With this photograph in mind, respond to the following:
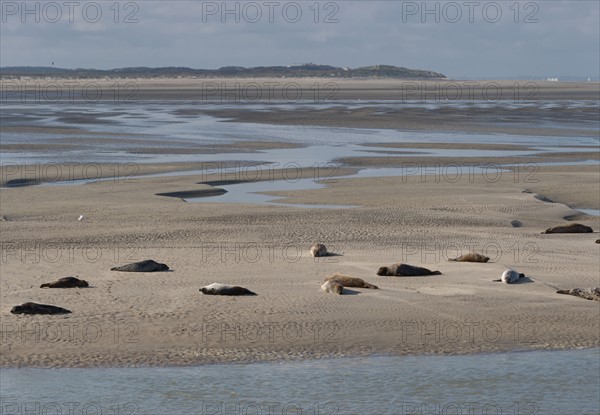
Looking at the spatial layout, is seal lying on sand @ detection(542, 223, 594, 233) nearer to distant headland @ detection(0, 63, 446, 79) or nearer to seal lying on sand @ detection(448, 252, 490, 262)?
seal lying on sand @ detection(448, 252, 490, 262)

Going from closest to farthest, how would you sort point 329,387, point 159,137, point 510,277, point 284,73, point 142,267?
point 329,387 → point 510,277 → point 142,267 → point 159,137 → point 284,73

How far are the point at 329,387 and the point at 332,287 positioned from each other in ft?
9.24

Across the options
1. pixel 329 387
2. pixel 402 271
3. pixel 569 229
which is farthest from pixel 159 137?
pixel 329 387

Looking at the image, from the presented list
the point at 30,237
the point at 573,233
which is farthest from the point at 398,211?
the point at 30,237

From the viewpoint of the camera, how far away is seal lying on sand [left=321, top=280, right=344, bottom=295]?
11.6 m

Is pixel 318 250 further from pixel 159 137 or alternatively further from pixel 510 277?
pixel 159 137

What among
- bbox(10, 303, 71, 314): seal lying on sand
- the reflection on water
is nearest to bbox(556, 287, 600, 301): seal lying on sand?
bbox(10, 303, 71, 314): seal lying on sand

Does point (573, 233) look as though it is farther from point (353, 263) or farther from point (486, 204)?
point (353, 263)

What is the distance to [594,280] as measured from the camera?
12500 mm

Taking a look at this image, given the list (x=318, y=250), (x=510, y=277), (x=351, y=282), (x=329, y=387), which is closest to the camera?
(x=329, y=387)

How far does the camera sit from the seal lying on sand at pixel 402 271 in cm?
1241

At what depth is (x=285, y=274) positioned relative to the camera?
1260cm

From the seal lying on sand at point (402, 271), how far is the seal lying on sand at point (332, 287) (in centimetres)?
94

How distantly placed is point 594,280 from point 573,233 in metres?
3.51
